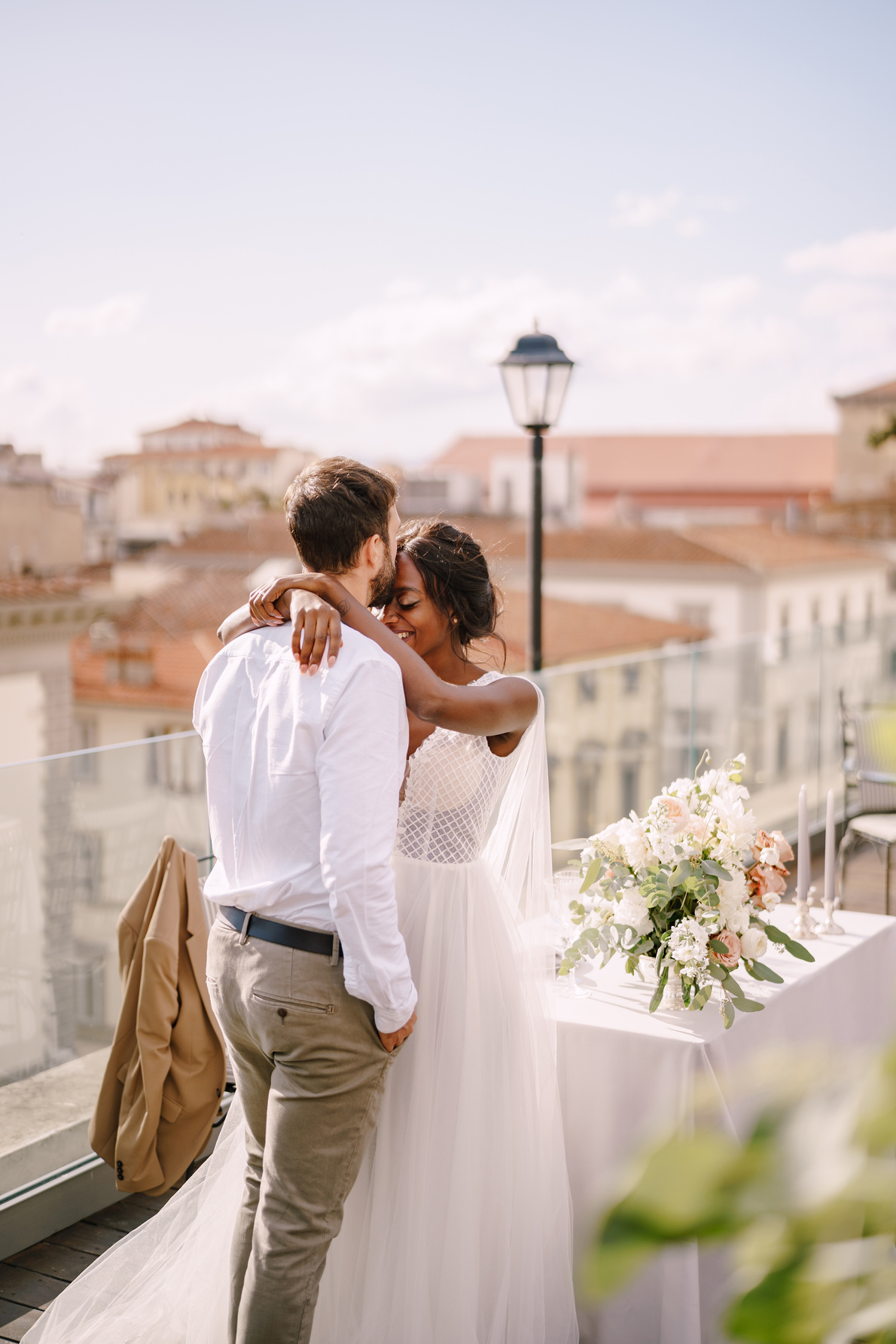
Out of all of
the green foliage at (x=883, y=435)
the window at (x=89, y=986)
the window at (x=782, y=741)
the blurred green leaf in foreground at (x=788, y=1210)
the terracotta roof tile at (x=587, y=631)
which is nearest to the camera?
the blurred green leaf in foreground at (x=788, y=1210)

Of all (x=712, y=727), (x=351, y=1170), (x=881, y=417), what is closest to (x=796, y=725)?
(x=712, y=727)

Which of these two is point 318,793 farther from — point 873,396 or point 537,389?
point 873,396

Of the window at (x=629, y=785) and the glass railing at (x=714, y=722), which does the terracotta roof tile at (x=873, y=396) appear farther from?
the window at (x=629, y=785)

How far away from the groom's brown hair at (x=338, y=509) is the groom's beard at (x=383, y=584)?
5 cm

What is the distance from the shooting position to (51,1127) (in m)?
3.05

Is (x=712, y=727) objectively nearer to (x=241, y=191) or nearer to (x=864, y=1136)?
(x=864, y=1136)

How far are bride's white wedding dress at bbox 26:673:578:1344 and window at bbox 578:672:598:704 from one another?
3679mm

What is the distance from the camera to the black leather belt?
1900 millimetres

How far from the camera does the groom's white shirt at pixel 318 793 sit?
5.96 ft

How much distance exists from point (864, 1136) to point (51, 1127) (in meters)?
3.14

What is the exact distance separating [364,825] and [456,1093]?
68 cm

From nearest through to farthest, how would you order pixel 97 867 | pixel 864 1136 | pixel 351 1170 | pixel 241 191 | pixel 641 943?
1. pixel 864 1136
2. pixel 351 1170
3. pixel 641 943
4. pixel 97 867
5. pixel 241 191

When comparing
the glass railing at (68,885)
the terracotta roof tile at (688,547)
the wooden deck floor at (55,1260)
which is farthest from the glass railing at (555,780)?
the terracotta roof tile at (688,547)

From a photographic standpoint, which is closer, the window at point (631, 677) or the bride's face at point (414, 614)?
the bride's face at point (414, 614)
